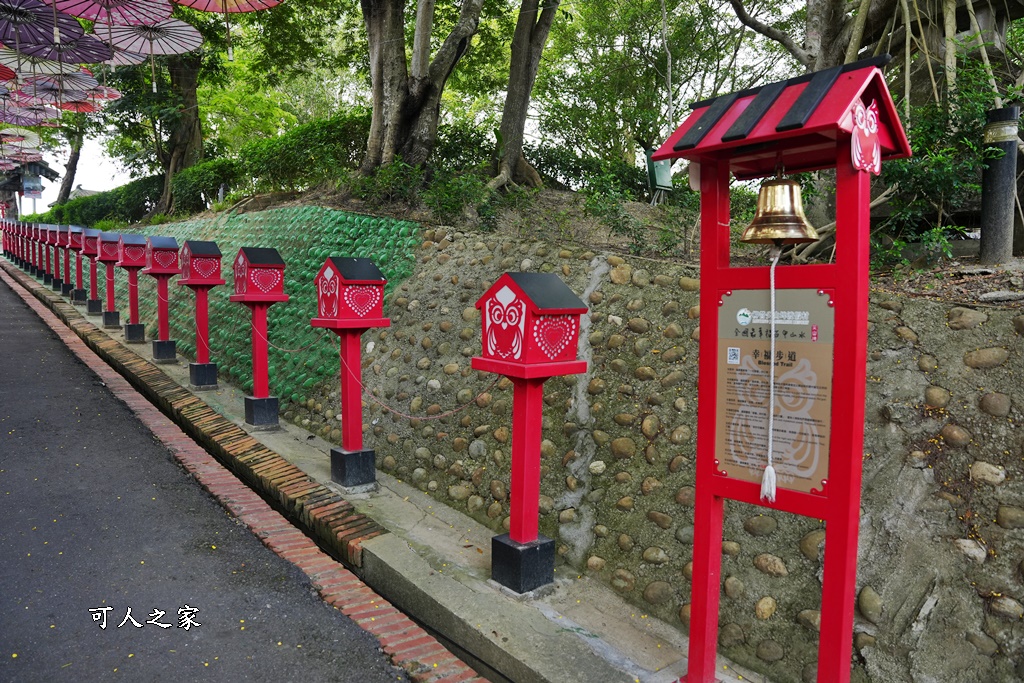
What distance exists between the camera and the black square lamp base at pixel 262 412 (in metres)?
6.58

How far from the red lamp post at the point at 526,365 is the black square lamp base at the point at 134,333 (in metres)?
7.84

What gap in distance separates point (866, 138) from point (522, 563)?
277cm

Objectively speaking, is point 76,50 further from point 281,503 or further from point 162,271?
point 281,503

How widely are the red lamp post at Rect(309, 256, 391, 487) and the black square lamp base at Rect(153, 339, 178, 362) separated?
4456mm

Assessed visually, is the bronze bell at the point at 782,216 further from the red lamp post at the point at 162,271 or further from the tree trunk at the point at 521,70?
the tree trunk at the point at 521,70

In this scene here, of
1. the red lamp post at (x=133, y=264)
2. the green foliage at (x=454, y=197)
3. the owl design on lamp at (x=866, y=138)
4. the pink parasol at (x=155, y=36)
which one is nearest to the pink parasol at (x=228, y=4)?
the pink parasol at (x=155, y=36)

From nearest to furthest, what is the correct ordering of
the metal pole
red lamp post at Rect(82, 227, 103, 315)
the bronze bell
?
the bronze bell → the metal pole → red lamp post at Rect(82, 227, 103, 315)

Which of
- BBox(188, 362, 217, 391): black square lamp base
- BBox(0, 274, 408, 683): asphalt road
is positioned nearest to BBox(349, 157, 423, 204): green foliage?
BBox(188, 362, 217, 391): black square lamp base

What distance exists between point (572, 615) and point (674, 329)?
6.83 feet

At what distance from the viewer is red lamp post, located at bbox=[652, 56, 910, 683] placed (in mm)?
2387

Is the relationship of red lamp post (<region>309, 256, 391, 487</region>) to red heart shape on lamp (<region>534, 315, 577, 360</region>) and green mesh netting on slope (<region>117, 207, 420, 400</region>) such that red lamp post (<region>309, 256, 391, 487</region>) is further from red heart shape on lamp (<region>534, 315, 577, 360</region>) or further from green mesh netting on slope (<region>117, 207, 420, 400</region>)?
red heart shape on lamp (<region>534, 315, 577, 360</region>)

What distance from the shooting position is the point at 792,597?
3.27 m

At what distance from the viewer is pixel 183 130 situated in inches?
704

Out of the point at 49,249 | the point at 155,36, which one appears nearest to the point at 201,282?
the point at 155,36
